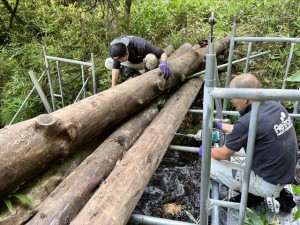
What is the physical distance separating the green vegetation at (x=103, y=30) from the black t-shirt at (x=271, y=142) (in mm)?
2835

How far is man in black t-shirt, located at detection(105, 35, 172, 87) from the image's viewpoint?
411 cm

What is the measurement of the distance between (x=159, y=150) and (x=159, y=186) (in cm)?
150

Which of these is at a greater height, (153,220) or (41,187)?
(41,187)

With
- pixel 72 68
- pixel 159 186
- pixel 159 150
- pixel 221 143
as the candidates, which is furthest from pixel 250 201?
pixel 72 68

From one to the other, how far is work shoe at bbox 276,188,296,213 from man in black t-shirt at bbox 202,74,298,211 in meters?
0.25

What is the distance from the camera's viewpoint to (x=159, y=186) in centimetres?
402

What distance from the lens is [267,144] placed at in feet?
7.51

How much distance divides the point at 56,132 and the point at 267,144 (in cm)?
156

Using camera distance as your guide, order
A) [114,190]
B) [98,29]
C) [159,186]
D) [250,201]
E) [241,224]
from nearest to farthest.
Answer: [241,224] → [114,190] → [250,201] → [159,186] → [98,29]

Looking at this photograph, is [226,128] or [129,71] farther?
[129,71]

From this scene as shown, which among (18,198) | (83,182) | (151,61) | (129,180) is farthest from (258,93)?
(151,61)

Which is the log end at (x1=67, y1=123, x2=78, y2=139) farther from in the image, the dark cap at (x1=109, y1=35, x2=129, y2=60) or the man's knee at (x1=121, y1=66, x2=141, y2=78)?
the man's knee at (x1=121, y1=66, x2=141, y2=78)

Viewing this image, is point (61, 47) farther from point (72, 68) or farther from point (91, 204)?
point (91, 204)

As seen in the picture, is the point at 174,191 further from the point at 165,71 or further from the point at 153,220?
the point at 153,220
